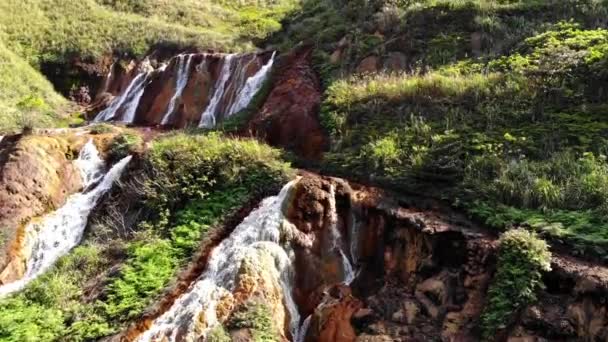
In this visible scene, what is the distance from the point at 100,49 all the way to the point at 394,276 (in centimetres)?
2319

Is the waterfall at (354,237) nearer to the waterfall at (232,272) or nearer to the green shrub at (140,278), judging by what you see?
the waterfall at (232,272)

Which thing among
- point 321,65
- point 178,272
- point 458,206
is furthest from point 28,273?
point 321,65

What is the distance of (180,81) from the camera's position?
2295 centimetres

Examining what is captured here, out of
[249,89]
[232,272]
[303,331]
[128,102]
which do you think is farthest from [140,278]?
[128,102]

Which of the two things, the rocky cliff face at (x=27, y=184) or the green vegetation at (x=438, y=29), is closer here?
the rocky cliff face at (x=27, y=184)

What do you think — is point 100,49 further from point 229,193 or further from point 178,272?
point 178,272

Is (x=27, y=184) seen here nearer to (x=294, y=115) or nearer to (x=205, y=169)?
(x=205, y=169)

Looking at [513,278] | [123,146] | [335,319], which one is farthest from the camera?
[123,146]

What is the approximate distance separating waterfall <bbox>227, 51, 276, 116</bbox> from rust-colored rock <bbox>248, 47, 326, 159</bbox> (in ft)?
4.27

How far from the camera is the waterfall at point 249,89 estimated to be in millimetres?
18875

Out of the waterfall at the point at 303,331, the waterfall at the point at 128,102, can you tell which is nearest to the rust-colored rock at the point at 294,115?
the waterfall at the point at 303,331

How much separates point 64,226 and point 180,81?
11.0 meters

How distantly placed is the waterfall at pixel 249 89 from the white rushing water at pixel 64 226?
5320 mm

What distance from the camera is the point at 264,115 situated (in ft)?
51.6
